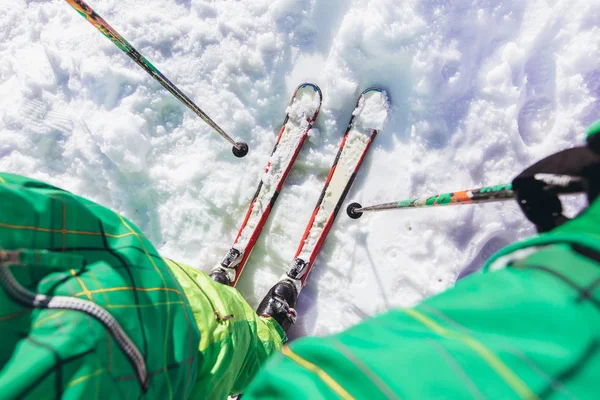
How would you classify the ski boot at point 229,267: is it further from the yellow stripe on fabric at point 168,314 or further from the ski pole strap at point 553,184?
the ski pole strap at point 553,184

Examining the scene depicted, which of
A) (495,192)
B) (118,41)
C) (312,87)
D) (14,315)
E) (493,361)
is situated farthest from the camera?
(312,87)

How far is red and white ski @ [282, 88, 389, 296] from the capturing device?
7.33 ft

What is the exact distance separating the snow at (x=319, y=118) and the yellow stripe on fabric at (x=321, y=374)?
5.32ft

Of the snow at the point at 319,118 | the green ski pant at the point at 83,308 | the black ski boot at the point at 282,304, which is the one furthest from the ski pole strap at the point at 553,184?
the black ski boot at the point at 282,304

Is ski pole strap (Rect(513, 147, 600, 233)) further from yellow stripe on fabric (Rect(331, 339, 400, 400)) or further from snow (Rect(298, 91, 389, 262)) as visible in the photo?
snow (Rect(298, 91, 389, 262))

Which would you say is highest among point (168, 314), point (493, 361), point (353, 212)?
point (353, 212)

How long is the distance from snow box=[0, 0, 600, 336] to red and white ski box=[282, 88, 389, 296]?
0.24 feet

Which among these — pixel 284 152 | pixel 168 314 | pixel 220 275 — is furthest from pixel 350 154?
pixel 168 314

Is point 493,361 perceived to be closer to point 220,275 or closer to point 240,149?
point 220,275

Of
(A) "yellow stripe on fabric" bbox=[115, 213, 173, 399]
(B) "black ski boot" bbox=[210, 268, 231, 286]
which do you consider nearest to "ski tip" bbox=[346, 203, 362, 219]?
(B) "black ski boot" bbox=[210, 268, 231, 286]

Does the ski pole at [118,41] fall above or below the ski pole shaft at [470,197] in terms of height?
above

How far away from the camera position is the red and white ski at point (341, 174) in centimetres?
223

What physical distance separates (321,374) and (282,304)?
1.59 metres

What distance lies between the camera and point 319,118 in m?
2.41
